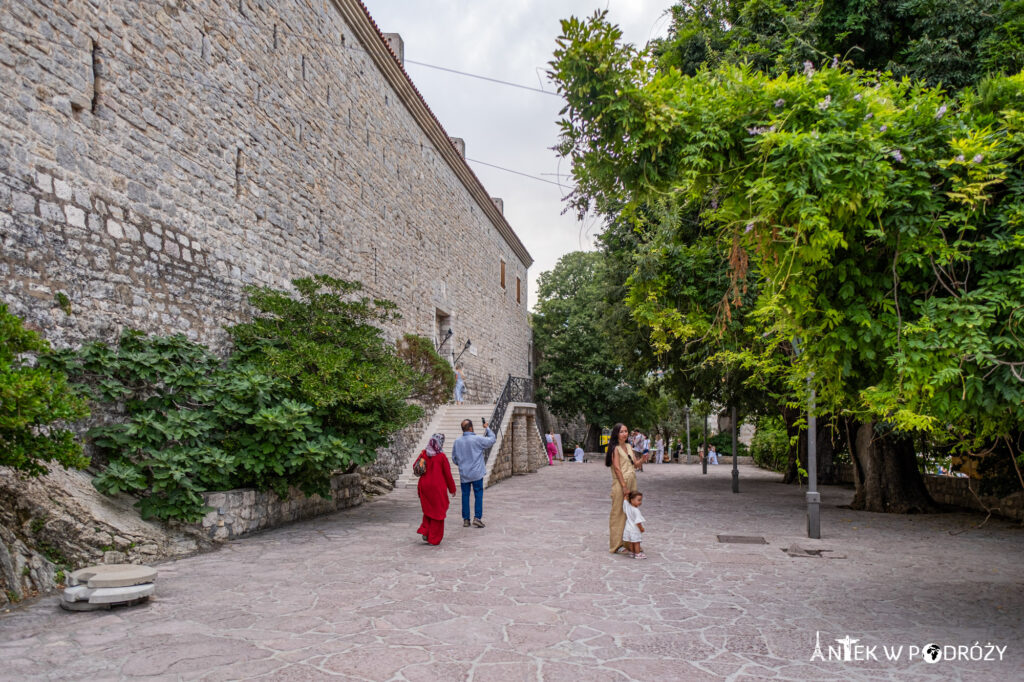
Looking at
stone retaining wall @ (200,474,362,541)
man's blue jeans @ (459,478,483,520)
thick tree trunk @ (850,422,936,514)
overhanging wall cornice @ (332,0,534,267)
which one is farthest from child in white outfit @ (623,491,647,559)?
overhanging wall cornice @ (332,0,534,267)

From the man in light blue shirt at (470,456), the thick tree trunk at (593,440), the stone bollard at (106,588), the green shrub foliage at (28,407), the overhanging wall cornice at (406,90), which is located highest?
the overhanging wall cornice at (406,90)

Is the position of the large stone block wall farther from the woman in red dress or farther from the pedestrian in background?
the woman in red dress

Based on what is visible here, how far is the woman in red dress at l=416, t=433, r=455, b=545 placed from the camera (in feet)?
23.6

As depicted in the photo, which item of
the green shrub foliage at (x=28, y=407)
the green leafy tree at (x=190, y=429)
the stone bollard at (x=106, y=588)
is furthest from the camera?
the green leafy tree at (x=190, y=429)

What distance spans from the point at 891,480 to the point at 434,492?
8502 mm

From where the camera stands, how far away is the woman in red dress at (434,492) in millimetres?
7188

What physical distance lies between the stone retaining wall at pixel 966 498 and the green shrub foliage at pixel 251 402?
905 centimetres

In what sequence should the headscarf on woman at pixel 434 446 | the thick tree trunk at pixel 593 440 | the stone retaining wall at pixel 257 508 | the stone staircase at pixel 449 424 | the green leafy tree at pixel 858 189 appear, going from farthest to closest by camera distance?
1. the thick tree trunk at pixel 593 440
2. the stone staircase at pixel 449 424
3. the headscarf on woman at pixel 434 446
4. the stone retaining wall at pixel 257 508
5. the green leafy tree at pixel 858 189

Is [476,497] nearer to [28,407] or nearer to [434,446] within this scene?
[434,446]

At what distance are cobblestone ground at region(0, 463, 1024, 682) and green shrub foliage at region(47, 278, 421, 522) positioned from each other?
33.6 inches

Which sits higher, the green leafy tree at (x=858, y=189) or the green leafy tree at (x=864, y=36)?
the green leafy tree at (x=864, y=36)

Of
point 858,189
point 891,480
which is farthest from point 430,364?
point 858,189

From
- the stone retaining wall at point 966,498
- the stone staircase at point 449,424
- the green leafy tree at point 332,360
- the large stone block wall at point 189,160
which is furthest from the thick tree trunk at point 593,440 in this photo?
the green leafy tree at point 332,360

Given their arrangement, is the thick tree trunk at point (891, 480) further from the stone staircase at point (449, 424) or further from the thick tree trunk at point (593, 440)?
the thick tree trunk at point (593, 440)
